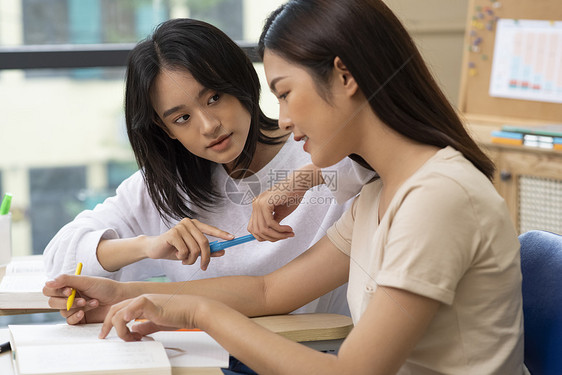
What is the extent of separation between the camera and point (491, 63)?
268cm

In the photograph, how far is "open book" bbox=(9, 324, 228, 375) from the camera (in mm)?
906

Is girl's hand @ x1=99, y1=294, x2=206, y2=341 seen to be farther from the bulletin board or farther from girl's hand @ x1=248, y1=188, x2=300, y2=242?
the bulletin board

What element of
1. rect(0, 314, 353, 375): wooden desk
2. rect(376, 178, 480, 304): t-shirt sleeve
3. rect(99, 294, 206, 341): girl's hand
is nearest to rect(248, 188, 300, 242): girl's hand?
rect(0, 314, 353, 375): wooden desk

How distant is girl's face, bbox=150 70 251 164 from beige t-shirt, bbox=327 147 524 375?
0.49 m

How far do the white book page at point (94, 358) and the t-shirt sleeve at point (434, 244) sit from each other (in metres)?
0.34

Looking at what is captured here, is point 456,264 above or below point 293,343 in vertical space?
above

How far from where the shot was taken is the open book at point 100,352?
906 millimetres

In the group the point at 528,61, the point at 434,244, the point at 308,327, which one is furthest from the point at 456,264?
the point at 528,61

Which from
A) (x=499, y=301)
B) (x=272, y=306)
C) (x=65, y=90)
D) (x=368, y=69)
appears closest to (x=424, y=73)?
(x=368, y=69)

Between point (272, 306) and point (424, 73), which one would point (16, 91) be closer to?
point (272, 306)

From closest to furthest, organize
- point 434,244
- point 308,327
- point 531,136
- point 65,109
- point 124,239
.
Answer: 1. point 434,244
2. point 308,327
3. point 124,239
4. point 531,136
5. point 65,109

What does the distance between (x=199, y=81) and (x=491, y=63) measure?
1.72m

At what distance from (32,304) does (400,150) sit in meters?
0.74

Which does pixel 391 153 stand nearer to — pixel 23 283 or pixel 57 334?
pixel 57 334
